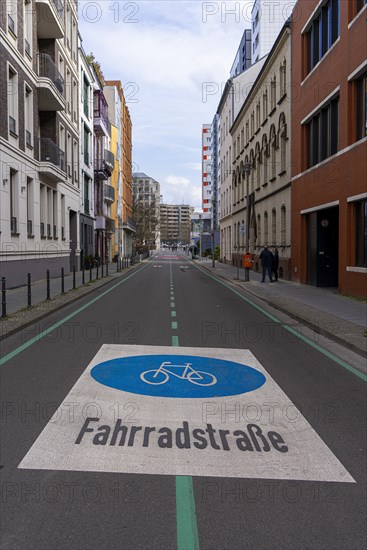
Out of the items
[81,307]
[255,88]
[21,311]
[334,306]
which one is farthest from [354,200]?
[255,88]

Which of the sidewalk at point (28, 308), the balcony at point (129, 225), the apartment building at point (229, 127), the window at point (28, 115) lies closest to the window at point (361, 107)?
the sidewalk at point (28, 308)

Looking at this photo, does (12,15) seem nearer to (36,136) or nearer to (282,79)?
(36,136)

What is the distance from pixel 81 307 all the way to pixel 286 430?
11180 millimetres

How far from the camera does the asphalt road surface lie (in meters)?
3.27

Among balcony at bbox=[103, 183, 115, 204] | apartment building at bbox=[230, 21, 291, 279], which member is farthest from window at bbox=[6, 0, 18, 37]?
balcony at bbox=[103, 183, 115, 204]

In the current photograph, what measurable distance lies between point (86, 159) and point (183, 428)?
3734 cm

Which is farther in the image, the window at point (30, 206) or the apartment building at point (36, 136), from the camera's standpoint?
the window at point (30, 206)

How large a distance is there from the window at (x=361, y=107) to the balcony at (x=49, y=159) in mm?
14448

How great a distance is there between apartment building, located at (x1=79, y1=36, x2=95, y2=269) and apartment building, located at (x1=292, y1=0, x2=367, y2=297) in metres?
17.0

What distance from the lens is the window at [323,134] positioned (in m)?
20.4

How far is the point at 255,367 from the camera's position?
780cm

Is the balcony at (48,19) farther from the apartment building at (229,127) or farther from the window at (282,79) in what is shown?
the apartment building at (229,127)

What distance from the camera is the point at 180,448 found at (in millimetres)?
4555

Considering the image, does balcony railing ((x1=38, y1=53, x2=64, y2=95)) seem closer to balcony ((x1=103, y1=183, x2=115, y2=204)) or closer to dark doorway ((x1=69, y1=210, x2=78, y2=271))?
dark doorway ((x1=69, y1=210, x2=78, y2=271))
